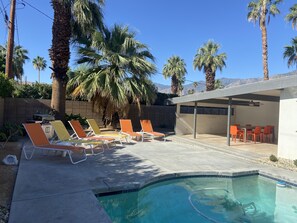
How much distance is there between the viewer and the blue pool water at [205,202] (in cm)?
476

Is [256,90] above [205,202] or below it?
above

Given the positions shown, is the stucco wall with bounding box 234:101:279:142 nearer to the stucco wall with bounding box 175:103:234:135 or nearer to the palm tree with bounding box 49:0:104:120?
the stucco wall with bounding box 175:103:234:135

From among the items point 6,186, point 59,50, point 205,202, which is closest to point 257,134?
point 205,202

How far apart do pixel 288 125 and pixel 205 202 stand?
5175 millimetres

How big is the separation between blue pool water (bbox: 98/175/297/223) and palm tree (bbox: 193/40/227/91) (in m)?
26.5

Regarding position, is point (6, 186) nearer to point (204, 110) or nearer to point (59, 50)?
point (59, 50)

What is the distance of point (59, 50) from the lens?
45.8ft

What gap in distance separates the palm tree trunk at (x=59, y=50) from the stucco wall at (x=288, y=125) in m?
10.7

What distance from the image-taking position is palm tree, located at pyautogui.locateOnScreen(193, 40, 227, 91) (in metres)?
32.0

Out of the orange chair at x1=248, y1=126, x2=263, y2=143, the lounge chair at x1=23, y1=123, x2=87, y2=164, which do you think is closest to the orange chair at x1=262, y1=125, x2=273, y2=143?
the orange chair at x1=248, y1=126, x2=263, y2=143

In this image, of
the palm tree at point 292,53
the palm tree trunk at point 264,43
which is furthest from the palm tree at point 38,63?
the palm tree trunk at point 264,43

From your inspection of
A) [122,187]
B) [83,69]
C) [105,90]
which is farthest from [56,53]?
[122,187]

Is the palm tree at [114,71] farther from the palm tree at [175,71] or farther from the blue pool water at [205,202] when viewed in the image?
the palm tree at [175,71]

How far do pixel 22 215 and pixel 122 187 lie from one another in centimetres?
209
